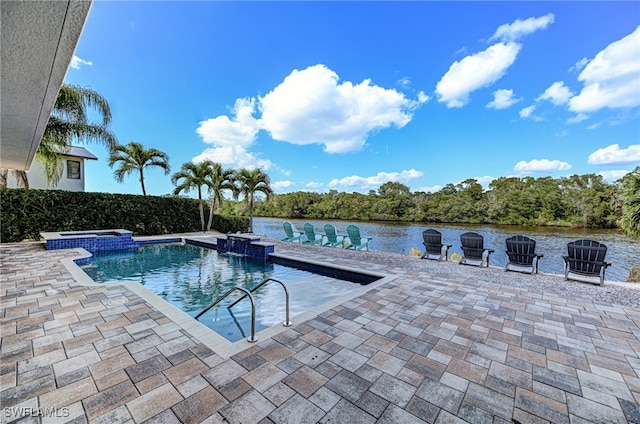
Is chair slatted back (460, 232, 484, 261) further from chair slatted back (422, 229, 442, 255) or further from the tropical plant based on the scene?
the tropical plant

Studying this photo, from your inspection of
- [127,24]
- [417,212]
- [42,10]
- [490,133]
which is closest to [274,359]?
[42,10]

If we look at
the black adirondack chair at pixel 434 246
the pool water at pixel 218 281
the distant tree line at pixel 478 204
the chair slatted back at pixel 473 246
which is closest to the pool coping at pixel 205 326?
the pool water at pixel 218 281

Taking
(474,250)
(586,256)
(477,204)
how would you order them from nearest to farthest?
(586,256), (474,250), (477,204)

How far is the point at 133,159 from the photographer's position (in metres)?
13.1

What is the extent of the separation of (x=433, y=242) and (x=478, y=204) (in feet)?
92.2

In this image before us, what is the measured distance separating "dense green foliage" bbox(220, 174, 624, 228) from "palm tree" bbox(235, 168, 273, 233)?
600cm

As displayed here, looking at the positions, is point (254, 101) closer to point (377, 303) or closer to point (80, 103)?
point (80, 103)

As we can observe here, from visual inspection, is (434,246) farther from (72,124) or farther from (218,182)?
(72,124)

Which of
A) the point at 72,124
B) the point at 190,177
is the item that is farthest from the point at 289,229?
the point at 72,124

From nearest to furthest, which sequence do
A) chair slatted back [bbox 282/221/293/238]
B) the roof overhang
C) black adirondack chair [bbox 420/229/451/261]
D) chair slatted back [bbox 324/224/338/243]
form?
the roof overhang, black adirondack chair [bbox 420/229/451/261], chair slatted back [bbox 324/224/338/243], chair slatted back [bbox 282/221/293/238]

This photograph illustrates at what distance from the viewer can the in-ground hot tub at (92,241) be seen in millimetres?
7750

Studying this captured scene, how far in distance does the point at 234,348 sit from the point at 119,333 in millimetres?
1301

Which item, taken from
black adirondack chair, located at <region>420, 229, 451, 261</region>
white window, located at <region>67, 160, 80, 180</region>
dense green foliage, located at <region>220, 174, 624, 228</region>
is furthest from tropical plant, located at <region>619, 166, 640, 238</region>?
white window, located at <region>67, 160, 80, 180</region>

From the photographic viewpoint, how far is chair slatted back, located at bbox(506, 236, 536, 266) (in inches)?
229
